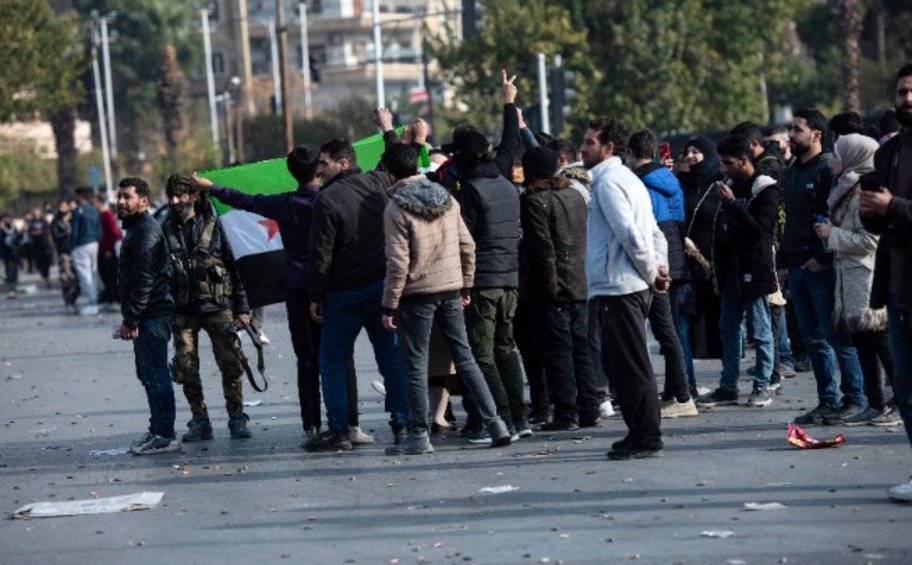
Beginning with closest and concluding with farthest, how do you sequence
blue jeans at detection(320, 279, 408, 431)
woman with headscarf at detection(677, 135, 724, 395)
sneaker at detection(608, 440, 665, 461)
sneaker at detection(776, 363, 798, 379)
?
1. sneaker at detection(608, 440, 665, 461)
2. blue jeans at detection(320, 279, 408, 431)
3. woman with headscarf at detection(677, 135, 724, 395)
4. sneaker at detection(776, 363, 798, 379)

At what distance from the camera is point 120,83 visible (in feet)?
352

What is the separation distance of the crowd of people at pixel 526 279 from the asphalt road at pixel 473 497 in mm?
341

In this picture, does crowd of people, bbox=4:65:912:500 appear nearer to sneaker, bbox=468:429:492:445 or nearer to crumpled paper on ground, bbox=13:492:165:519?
sneaker, bbox=468:429:492:445

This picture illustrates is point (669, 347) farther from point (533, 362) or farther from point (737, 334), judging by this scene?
point (533, 362)

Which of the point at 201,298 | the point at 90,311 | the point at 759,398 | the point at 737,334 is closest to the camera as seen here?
the point at 201,298

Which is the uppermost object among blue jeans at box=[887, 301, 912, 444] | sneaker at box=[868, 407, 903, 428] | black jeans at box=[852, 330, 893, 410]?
blue jeans at box=[887, 301, 912, 444]

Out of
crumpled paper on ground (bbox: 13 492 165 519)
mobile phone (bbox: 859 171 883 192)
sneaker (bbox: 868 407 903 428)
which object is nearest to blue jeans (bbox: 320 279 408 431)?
crumpled paper on ground (bbox: 13 492 165 519)

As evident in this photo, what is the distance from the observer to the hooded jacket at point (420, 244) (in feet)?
41.5

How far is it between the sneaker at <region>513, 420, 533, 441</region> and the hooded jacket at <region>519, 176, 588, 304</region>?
0.79 metres

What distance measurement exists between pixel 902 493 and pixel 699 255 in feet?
18.4

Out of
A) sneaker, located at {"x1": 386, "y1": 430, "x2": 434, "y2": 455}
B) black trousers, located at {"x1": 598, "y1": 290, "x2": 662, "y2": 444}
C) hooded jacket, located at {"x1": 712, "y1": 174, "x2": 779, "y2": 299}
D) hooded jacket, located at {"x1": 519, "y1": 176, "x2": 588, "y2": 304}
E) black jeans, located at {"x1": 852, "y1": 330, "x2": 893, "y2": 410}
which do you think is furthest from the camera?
hooded jacket, located at {"x1": 712, "y1": 174, "x2": 779, "y2": 299}

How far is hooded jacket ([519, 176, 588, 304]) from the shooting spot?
13.6 meters

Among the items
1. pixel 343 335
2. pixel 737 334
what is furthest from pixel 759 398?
pixel 343 335

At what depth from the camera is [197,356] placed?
47.4ft
